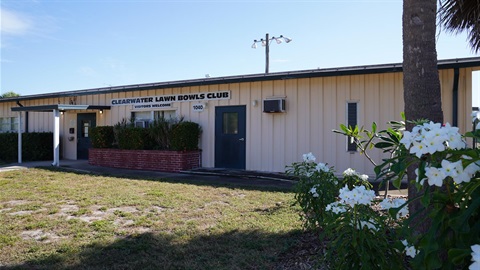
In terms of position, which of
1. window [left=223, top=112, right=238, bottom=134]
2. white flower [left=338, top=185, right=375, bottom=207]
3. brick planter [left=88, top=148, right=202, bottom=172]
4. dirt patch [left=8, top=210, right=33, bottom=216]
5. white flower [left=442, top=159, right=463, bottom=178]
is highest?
window [left=223, top=112, right=238, bottom=134]

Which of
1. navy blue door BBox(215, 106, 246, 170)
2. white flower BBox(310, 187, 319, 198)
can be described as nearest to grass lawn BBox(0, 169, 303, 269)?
white flower BBox(310, 187, 319, 198)

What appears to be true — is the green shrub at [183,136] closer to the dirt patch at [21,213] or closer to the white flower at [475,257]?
the dirt patch at [21,213]

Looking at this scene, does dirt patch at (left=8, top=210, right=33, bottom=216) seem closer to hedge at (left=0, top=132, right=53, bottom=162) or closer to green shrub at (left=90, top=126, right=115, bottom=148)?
green shrub at (left=90, top=126, right=115, bottom=148)

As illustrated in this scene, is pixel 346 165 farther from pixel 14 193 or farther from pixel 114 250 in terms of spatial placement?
pixel 14 193

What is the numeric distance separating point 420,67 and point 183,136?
941 centimetres

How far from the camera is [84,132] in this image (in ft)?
54.7

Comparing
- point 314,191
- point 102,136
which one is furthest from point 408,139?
point 102,136

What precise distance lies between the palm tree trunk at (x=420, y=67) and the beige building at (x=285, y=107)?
20.8 ft

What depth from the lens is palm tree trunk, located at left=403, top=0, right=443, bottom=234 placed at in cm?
326

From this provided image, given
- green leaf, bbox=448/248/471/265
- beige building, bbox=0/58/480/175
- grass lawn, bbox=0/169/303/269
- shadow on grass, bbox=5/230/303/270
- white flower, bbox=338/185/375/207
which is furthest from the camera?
beige building, bbox=0/58/480/175

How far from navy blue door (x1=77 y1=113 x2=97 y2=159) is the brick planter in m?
2.43

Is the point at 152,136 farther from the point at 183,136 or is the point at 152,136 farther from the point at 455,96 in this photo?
the point at 455,96

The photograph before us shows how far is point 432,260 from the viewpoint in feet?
5.55

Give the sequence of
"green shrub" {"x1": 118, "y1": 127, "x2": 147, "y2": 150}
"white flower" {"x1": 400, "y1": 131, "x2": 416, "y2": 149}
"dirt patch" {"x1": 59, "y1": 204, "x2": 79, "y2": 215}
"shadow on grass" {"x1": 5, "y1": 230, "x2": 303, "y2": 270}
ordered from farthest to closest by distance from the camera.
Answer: "green shrub" {"x1": 118, "y1": 127, "x2": 147, "y2": 150} < "dirt patch" {"x1": 59, "y1": 204, "x2": 79, "y2": 215} < "shadow on grass" {"x1": 5, "y1": 230, "x2": 303, "y2": 270} < "white flower" {"x1": 400, "y1": 131, "x2": 416, "y2": 149}
